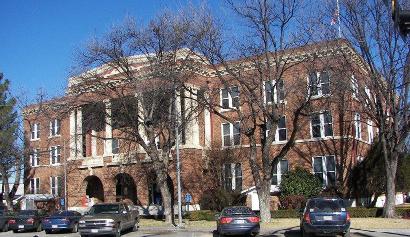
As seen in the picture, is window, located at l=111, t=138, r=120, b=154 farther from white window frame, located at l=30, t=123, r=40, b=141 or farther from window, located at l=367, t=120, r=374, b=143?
window, located at l=367, t=120, r=374, b=143

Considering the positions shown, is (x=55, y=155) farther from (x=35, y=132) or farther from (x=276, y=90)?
(x=276, y=90)

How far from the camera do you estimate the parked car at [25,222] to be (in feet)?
111

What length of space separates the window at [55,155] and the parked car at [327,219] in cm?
4176

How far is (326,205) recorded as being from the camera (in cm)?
2222

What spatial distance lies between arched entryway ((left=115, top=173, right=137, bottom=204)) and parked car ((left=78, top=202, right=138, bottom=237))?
23.0 metres

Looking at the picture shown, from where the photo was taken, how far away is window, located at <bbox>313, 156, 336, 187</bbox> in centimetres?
4162

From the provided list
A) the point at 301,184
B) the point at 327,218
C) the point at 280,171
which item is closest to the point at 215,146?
the point at 280,171

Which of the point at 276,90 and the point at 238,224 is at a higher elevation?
the point at 276,90

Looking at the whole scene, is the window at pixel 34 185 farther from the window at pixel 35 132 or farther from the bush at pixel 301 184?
the bush at pixel 301 184

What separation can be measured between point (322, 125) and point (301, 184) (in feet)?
16.9

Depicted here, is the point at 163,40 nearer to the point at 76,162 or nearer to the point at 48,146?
the point at 76,162

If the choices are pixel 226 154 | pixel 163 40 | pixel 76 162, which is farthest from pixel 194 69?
pixel 76 162

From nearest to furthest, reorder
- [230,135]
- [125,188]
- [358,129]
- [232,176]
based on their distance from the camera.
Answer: [358,129] < [232,176] < [230,135] < [125,188]

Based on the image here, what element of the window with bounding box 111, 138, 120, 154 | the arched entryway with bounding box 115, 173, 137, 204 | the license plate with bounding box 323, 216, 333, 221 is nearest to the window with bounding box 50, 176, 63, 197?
the arched entryway with bounding box 115, 173, 137, 204
